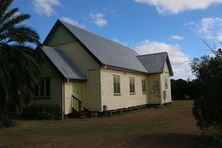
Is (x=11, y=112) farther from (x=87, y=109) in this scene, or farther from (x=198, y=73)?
(x=198, y=73)

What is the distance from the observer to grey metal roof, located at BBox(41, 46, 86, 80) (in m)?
23.4

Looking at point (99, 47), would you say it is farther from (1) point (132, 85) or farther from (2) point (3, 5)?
(2) point (3, 5)

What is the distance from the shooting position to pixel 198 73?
40.8 ft

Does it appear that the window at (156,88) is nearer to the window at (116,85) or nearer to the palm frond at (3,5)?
the window at (116,85)

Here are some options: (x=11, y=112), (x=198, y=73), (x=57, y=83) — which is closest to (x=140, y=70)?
(x=57, y=83)

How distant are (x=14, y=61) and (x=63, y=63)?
8.45 metres

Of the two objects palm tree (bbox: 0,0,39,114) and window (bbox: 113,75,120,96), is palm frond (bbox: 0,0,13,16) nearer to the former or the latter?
palm tree (bbox: 0,0,39,114)

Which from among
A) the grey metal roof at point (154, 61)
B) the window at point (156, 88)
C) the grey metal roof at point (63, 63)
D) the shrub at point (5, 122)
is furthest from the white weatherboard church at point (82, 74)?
the shrub at point (5, 122)

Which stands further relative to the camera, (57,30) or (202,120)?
(57,30)

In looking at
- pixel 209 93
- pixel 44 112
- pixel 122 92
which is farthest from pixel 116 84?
pixel 209 93

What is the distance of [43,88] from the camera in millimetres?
24328

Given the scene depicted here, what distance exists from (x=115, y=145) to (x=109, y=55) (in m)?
17.5

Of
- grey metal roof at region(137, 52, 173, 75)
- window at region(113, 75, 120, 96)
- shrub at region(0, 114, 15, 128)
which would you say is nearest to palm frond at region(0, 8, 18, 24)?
shrub at region(0, 114, 15, 128)

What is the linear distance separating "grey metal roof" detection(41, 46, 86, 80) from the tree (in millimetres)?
12453
